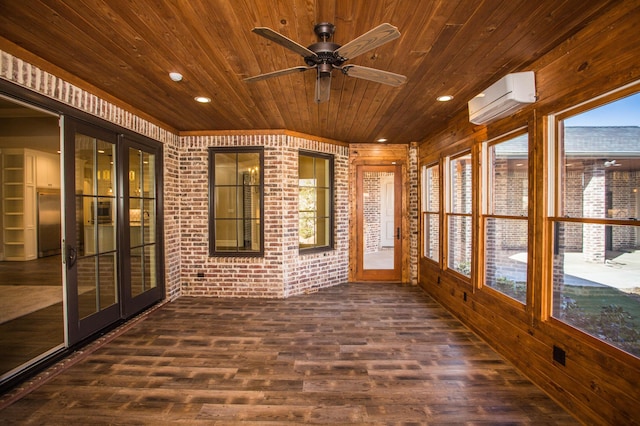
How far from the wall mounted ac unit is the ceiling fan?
3.20 ft

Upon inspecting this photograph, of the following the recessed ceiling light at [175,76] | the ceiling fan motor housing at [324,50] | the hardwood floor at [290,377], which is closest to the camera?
the ceiling fan motor housing at [324,50]

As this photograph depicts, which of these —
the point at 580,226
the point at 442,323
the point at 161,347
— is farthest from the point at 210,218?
the point at 580,226

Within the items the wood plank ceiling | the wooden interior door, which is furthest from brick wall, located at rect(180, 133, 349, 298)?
the wooden interior door

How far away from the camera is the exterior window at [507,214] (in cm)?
313

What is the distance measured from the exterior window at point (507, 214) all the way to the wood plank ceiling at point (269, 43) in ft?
2.68

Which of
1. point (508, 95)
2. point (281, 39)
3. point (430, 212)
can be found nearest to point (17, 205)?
point (281, 39)

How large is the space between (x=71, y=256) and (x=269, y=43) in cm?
266

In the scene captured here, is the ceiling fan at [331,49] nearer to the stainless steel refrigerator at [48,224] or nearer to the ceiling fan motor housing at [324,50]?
the ceiling fan motor housing at [324,50]

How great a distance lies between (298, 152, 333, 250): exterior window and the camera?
512cm

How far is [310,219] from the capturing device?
5.18 m

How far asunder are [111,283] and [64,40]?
2455 mm

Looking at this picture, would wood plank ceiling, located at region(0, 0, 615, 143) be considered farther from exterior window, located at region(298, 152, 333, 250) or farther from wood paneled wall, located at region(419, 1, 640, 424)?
exterior window, located at region(298, 152, 333, 250)

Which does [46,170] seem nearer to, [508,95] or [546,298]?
[508,95]

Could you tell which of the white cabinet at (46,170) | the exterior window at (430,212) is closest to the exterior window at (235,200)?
the exterior window at (430,212)
